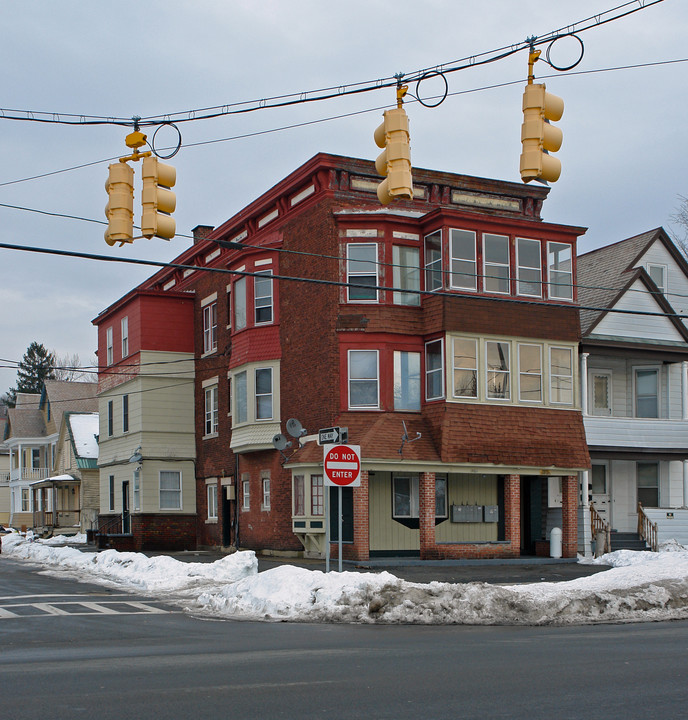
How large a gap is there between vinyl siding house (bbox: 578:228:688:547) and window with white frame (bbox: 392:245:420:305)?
580cm

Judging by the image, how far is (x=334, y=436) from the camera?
1836cm

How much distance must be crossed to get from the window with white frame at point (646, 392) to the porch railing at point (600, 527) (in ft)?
13.2

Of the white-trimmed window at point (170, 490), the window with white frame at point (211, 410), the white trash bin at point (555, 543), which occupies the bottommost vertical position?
the white trash bin at point (555, 543)

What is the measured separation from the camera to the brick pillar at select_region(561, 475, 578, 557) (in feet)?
96.1

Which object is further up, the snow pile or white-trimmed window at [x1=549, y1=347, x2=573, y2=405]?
white-trimmed window at [x1=549, y1=347, x2=573, y2=405]

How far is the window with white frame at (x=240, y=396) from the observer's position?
31.9 meters

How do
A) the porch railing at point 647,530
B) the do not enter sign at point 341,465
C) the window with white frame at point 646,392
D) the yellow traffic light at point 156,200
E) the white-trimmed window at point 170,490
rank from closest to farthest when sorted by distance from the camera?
the yellow traffic light at point 156,200 < the do not enter sign at point 341,465 < the porch railing at point 647,530 < the window with white frame at point 646,392 < the white-trimmed window at point 170,490

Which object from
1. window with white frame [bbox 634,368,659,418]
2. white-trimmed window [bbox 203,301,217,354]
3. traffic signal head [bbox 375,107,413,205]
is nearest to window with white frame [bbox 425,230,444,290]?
window with white frame [bbox 634,368,659,418]

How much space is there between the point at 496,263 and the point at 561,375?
395 cm

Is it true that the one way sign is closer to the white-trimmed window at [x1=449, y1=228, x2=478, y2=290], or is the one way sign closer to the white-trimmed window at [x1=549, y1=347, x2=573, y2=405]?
the white-trimmed window at [x1=449, y1=228, x2=478, y2=290]

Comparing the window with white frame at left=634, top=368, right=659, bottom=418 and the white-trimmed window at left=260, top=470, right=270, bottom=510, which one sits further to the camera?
the window with white frame at left=634, top=368, right=659, bottom=418

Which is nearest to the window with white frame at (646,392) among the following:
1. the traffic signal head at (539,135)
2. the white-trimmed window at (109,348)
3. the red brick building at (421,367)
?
the red brick building at (421,367)

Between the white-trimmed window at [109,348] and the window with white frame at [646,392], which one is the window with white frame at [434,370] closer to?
the window with white frame at [646,392]

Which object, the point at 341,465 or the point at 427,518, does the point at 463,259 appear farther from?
the point at 341,465
